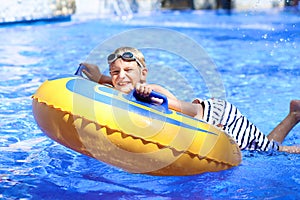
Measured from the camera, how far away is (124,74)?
9.44ft

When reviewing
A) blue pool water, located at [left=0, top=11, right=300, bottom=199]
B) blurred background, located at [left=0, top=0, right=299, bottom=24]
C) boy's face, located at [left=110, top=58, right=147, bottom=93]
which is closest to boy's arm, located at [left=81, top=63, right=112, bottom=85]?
boy's face, located at [left=110, top=58, right=147, bottom=93]

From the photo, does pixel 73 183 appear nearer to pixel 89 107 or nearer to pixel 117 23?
pixel 89 107

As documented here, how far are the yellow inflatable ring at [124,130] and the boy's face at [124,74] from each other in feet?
1.07

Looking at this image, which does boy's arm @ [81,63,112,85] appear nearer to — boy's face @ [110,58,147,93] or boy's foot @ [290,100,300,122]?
boy's face @ [110,58,147,93]

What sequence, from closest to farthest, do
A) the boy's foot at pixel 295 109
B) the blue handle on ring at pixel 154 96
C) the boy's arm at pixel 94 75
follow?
1. the blue handle on ring at pixel 154 96
2. the boy's arm at pixel 94 75
3. the boy's foot at pixel 295 109

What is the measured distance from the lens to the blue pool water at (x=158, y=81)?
255 cm

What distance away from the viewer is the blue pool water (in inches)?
101

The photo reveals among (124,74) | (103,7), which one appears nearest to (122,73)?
(124,74)

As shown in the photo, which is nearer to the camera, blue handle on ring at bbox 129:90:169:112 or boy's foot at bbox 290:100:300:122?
blue handle on ring at bbox 129:90:169:112

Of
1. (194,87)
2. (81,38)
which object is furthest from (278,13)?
(194,87)

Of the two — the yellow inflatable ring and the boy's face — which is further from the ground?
the boy's face

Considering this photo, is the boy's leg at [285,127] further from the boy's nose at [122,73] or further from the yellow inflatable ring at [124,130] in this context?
the boy's nose at [122,73]

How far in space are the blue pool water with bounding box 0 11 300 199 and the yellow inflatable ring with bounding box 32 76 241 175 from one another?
153mm

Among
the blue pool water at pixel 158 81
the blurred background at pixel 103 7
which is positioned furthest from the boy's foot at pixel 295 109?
the blurred background at pixel 103 7
